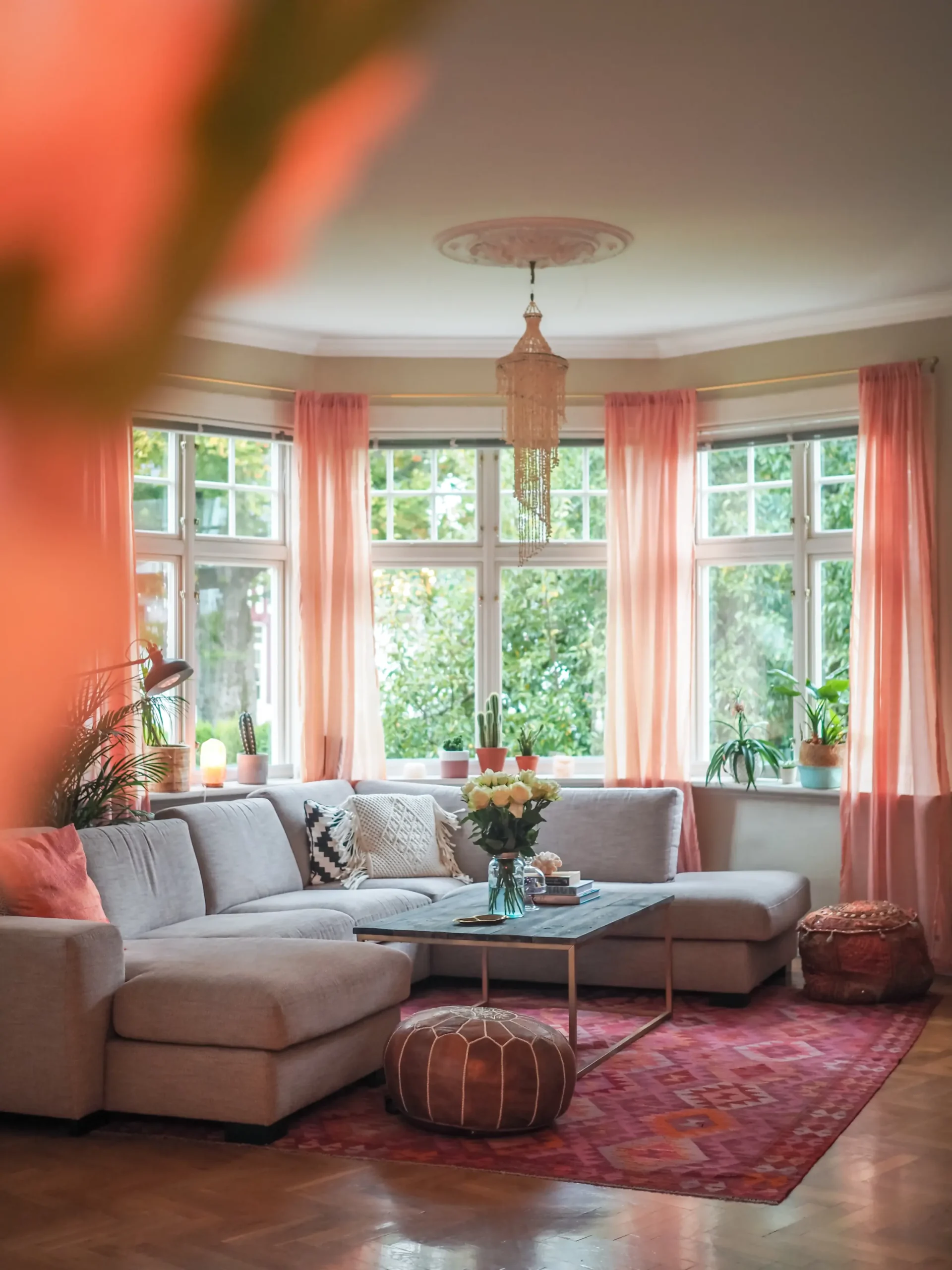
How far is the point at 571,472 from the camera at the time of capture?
254 inches

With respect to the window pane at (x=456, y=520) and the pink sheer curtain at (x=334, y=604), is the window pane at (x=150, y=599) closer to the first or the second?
the pink sheer curtain at (x=334, y=604)

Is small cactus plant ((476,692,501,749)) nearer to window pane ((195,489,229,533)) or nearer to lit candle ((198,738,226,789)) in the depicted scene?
lit candle ((198,738,226,789))

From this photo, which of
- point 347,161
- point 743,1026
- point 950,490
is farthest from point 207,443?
point 950,490

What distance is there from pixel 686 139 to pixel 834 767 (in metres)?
2.90

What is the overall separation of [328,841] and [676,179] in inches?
109

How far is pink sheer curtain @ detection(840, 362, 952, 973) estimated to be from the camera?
5.45 meters

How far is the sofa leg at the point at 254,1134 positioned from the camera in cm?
332

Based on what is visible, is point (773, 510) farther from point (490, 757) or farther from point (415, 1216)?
point (415, 1216)

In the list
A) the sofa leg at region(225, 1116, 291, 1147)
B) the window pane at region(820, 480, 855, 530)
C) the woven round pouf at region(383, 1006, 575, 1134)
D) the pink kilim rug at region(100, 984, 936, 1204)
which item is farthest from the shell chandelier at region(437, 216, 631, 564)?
the sofa leg at region(225, 1116, 291, 1147)

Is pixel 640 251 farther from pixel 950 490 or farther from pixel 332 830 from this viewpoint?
pixel 332 830

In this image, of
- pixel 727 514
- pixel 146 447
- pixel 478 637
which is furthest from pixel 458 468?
pixel 146 447

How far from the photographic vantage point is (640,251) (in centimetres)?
498

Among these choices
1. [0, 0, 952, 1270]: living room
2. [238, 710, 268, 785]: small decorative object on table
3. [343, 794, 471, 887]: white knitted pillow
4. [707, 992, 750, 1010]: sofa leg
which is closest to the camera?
[0, 0, 952, 1270]: living room

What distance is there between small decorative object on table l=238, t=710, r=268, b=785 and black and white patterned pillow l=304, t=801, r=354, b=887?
558mm
